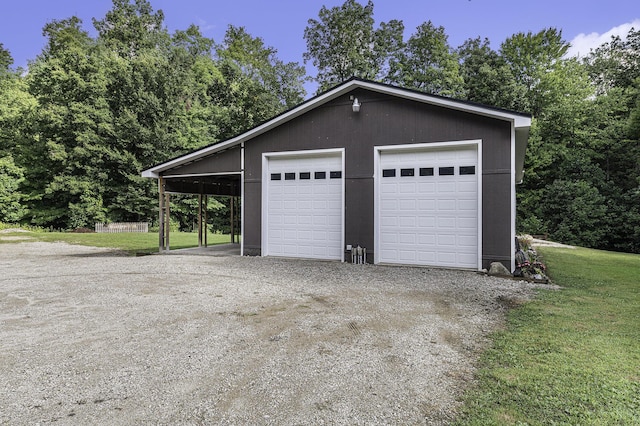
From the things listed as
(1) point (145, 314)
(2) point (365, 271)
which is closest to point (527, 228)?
(2) point (365, 271)

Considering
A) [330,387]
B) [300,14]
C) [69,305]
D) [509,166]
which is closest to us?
[330,387]

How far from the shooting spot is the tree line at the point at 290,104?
21.2m

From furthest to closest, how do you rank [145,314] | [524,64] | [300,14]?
1. [300,14]
2. [524,64]
3. [145,314]

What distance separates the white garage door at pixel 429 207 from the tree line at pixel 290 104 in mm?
15641

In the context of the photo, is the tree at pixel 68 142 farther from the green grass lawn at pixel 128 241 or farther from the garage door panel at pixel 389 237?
the garage door panel at pixel 389 237

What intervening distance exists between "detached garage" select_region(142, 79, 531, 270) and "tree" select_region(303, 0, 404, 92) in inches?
739

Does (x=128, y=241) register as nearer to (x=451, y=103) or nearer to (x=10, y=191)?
(x=10, y=191)

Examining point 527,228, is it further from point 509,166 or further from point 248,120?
point 248,120

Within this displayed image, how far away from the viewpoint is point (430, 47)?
83.3 ft

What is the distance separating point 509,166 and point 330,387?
21.9 feet

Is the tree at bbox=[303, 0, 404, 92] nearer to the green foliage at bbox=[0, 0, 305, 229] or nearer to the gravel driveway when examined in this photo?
the green foliage at bbox=[0, 0, 305, 229]

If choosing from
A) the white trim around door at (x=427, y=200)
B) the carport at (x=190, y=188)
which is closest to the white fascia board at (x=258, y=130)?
the carport at (x=190, y=188)

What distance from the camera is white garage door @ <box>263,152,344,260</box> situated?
938 cm

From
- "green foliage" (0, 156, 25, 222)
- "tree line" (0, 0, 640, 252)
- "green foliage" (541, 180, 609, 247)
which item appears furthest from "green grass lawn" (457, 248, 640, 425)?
"green foliage" (0, 156, 25, 222)
